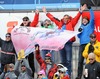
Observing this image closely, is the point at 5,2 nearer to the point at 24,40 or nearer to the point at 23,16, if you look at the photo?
the point at 23,16

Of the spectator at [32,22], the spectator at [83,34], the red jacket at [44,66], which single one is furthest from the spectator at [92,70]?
the spectator at [32,22]

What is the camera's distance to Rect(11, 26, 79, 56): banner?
47.3ft

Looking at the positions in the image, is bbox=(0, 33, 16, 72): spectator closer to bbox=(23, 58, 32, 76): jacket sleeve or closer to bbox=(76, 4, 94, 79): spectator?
bbox=(23, 58, 32, 76): jacket sleeve

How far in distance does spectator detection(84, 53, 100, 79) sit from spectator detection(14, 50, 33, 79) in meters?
1.99

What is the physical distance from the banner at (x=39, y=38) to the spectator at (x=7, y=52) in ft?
0.48

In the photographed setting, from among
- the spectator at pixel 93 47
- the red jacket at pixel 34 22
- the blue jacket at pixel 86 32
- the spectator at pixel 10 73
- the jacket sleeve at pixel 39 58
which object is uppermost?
the red jacket at pixel 34 22

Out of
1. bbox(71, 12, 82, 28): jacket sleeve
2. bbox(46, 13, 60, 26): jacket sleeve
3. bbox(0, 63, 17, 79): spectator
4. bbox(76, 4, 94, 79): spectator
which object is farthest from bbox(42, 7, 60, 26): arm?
bbox(0, 63, 17, 79): spectator

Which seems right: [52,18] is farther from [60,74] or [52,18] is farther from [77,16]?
[60,74]

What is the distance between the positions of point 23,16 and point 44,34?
1.40 meters

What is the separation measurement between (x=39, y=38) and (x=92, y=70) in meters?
2.78

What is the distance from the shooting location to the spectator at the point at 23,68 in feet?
45.0

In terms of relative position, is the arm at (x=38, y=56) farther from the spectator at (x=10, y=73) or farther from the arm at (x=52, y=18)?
the arm at (x=52, y=18)

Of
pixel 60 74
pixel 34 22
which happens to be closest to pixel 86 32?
pixel 34 22

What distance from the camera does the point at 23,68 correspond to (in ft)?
45.0
